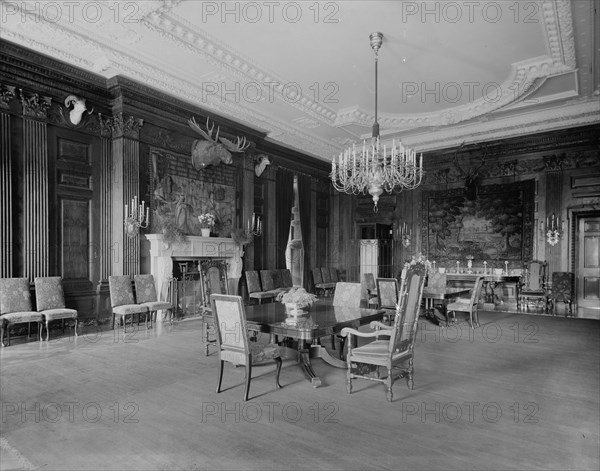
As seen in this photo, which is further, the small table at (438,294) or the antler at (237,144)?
the antler at (237,144)

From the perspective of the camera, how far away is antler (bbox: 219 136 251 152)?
8.58 metres

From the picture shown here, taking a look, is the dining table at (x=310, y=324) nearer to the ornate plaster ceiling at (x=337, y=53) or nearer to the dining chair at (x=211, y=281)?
the dining chair at (x=211, y=281)

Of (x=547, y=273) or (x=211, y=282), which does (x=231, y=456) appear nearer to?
(x=211, y=282)

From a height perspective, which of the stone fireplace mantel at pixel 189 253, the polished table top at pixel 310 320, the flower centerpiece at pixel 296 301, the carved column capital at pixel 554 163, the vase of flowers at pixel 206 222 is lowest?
the polished table top at pixel 310 320

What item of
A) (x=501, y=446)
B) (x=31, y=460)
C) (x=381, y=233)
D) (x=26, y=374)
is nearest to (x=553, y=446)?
(x=501, y=446)

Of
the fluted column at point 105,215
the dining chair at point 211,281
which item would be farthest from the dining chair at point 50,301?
the dining chair at point 211,281

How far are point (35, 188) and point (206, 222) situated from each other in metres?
2.98

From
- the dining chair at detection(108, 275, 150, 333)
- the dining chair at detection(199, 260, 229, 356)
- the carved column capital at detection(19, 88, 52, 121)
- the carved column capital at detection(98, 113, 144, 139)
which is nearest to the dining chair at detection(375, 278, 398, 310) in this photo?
the dining chair at detection(199, 260, 229, 356)

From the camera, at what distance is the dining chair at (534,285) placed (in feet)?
30.1

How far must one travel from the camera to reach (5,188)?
223 inches

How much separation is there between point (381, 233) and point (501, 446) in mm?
9369

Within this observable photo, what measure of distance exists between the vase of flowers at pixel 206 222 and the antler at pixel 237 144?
1537mm

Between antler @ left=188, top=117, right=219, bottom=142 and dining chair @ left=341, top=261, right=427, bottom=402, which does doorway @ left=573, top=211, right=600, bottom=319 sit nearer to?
dining chair @ left=341, top=261, right=427, bottom=402

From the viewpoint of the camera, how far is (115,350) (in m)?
5.23
